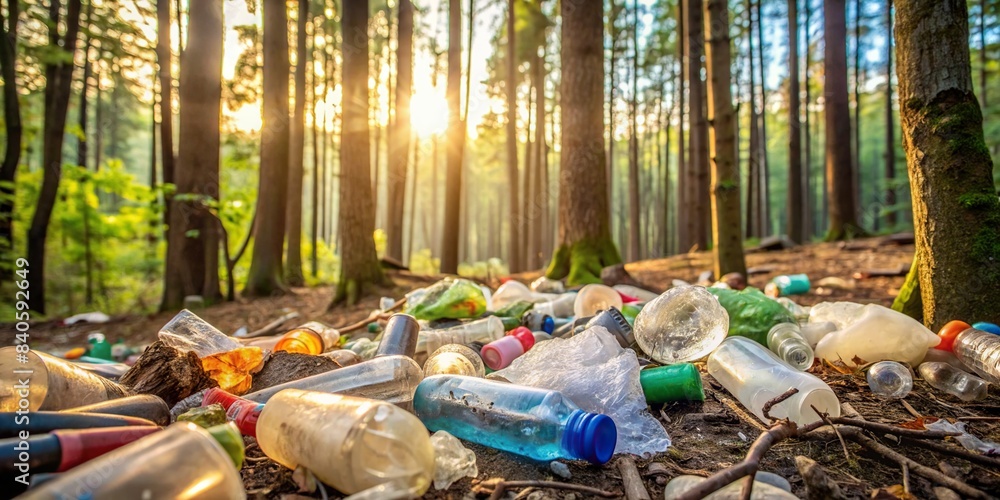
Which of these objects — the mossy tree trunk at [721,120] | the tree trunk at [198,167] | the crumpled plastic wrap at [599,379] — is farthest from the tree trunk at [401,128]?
the crumpled plastic wrap at [599,379]

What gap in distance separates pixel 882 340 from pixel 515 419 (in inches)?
67.4

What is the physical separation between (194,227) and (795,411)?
7.39 m

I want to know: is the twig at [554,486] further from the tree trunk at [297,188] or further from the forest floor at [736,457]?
the tree trunk at [297,188]

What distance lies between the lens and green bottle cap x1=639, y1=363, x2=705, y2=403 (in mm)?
1812

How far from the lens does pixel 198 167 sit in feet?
21.6

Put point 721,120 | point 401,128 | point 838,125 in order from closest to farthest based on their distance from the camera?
point 721,120
point 838,125
point 401,128

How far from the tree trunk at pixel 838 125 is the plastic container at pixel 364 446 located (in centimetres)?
1065

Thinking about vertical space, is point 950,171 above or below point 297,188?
below

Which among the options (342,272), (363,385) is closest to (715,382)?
(363,385)

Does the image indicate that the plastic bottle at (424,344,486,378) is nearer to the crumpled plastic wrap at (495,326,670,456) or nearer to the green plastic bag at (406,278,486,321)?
the crumpled plastic wrap at (495,326,670,456)

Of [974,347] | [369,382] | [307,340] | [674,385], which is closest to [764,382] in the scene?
[674,385]

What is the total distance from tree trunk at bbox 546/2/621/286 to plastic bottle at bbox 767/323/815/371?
10.5 feet

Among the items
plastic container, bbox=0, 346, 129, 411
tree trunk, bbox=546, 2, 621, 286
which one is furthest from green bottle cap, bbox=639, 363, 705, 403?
tree trunk, bbox=546, 2, 621, 286

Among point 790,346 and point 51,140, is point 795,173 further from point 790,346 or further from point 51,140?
point 51,140
